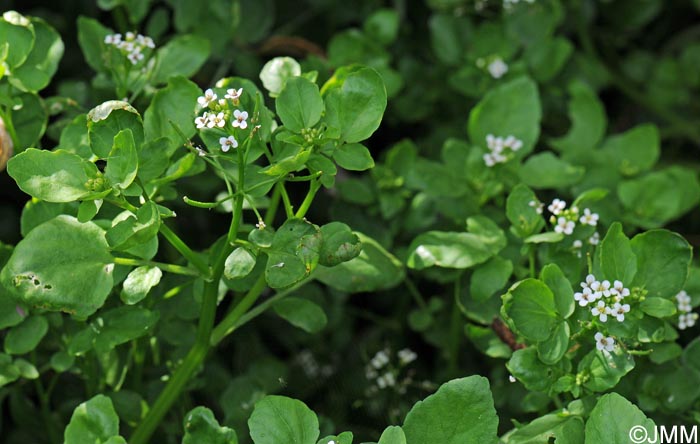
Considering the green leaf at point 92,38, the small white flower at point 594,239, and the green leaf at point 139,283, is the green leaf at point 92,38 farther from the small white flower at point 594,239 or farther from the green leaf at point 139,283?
the small white flower at point 594,239

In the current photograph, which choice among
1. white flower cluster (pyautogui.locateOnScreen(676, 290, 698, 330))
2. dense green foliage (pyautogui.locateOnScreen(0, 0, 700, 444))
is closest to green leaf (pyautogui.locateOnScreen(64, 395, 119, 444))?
dense green foliage (pyautogui.locateOnScreen(0, 0, 700, 444))

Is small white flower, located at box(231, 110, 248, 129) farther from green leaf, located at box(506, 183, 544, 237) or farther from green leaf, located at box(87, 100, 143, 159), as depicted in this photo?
green leaf, located at box(506, 183, 544, 237)

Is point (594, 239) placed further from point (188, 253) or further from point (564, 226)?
point (188, 253)

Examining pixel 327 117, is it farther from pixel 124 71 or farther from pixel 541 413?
pixel 541 413

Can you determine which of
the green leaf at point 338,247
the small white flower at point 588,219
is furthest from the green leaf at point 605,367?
the green leaf at point 338,247

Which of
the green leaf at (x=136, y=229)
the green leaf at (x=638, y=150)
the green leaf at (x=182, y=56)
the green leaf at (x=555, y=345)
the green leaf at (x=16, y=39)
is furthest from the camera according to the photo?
the green leaf at (x=638, y=150)

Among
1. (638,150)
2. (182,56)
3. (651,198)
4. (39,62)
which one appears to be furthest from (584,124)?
(39,62)
